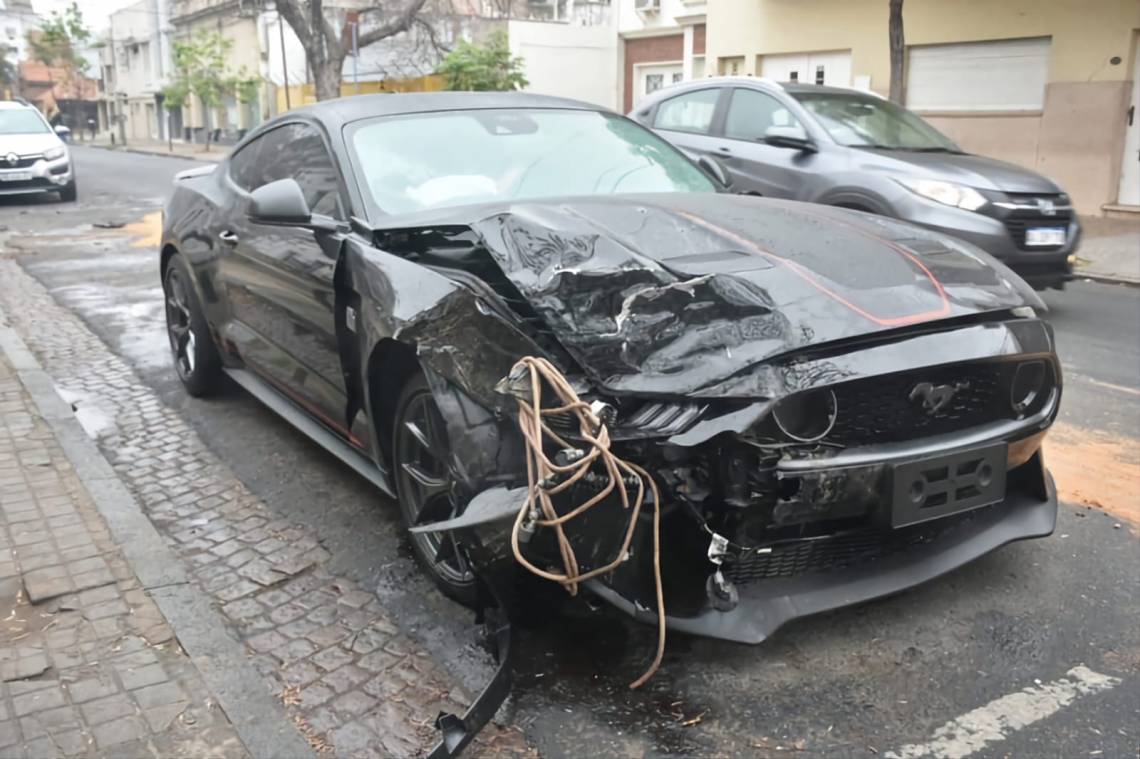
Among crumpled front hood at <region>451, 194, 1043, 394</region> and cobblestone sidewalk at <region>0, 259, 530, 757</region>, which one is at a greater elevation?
crumpled front hood at <region>451, 194, 1043, 394</region>

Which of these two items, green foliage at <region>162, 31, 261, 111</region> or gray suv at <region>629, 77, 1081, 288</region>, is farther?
green foliage at <region>162, 31, 261, 111</region>

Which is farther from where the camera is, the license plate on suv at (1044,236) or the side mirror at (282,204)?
the license plate on suv at (1044,236)

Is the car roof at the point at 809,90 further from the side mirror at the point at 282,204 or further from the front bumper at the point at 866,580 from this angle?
the front bumper at the point at 866,580

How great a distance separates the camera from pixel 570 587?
103 inches

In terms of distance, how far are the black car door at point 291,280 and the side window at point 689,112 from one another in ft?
16.8

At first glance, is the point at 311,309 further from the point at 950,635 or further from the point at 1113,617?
the point at 1113,617

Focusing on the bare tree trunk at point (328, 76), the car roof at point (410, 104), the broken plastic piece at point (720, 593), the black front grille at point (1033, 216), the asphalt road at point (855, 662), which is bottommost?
the asphalt road at point (855, 662)

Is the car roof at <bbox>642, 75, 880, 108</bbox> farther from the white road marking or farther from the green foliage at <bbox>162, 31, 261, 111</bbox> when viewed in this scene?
→ the green foliage at <bbox>162, 31, 261, 111</bbox>

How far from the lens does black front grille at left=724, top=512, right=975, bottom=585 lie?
9.10 feet

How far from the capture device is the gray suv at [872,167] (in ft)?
24.4

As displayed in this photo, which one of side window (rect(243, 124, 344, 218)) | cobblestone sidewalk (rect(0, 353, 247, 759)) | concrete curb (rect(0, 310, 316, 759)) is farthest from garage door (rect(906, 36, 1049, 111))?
cobblestone sidewalk (rect(0, 353, 247, 759))

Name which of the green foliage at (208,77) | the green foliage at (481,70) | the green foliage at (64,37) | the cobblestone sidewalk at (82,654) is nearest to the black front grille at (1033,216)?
the cobblestone sidewalk at (82,654)

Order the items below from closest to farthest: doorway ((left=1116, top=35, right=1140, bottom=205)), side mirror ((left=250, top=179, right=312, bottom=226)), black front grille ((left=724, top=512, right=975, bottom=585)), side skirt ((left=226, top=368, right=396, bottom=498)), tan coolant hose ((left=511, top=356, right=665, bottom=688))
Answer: tan coolant hose ((left=511, top=356, right=665, bottom=688))
black front grille ((left=724, top=512, right=975, bottom=585))
side skirt ((left=226, top=368, right=396, bottom=498))
side mirror ((left=250, top=179, right=312, bottom=226))
doorway ((left=1116, top=35, right=1140, bottom=205))

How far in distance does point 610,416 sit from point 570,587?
1.54 feet
